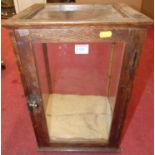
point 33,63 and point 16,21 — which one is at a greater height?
point 16,21

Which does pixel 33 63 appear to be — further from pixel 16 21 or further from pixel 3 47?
pixel 3 47

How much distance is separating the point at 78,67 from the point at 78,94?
0.32 metres

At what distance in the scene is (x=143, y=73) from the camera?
77.9 inches

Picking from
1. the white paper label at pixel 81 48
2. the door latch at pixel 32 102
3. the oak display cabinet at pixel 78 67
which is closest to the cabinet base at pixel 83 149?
the oak display cabinet at pixel 78 67

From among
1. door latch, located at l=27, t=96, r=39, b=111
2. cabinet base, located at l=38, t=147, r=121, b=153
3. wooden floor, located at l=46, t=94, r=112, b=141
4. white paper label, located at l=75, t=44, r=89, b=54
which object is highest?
white paper label, located at l=75, t=44, r=89, b=54

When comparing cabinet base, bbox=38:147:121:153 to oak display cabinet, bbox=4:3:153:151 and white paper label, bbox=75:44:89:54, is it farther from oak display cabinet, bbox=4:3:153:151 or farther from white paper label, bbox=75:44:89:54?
white paper label, bbox=75:44:89:54

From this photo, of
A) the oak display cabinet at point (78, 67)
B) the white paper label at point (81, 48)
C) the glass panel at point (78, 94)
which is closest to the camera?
the oak display cabinet at point (78, 67)

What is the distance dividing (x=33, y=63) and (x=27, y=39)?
11cm

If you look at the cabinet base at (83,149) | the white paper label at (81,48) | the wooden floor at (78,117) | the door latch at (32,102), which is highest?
the white paper label at (81,48)

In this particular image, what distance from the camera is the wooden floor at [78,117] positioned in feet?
3.95

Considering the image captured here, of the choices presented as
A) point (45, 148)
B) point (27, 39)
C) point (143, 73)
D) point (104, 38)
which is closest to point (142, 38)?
point (104, 38)

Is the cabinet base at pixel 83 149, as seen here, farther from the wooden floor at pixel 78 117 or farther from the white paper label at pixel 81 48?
the white paper label at pixel 81 48

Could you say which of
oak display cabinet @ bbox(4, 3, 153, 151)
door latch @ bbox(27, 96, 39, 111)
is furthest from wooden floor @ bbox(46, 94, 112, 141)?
door latch @ bbox(27, 96, 39, 111)

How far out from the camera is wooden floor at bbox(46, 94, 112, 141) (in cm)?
121
